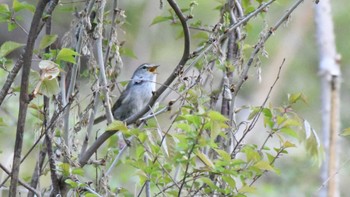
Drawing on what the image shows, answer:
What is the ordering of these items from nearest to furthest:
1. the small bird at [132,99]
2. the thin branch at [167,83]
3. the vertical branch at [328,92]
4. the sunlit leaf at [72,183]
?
the sunlit leaf at [72,183] < the thin branch at [167,83] < the vertical branch at [328,92] < the small bird at [132,99]

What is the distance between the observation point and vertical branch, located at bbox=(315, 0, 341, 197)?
2.86 m

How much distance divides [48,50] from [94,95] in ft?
0.67

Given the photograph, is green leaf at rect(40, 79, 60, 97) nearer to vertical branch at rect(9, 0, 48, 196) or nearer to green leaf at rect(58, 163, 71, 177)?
vertical branch at rect(9, 0, 48, 196)

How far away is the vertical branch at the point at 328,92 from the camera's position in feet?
9.39

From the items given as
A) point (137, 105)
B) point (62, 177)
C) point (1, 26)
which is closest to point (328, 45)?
point (137, 105)

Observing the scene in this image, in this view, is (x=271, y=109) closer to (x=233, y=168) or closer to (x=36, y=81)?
(x=233, y=168)

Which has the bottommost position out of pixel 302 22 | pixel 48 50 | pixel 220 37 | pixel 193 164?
pixel 193 164

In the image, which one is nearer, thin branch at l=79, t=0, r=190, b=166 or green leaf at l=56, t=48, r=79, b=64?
green leaf at l=56, t=48, r=79, b=64

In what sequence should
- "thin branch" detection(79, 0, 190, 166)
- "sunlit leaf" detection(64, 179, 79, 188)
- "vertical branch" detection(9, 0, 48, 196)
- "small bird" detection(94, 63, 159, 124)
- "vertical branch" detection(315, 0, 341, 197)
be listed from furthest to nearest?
"small bird" detection(94, 63, 159, 124) < "vertical branch" detection(315, 0, 341, 197) < "thin branch" detection(79, 0, 190, 166) < "sunlit leaf" detection(64, 179, 79, 188) < "vertical branch" detection(9, 0, 48, 196)

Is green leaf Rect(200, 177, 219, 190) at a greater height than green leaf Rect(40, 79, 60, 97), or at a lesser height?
lesser

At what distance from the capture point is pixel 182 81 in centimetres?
202

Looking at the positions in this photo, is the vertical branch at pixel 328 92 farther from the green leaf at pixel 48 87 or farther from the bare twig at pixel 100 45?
the green leaf at pixel 48 87

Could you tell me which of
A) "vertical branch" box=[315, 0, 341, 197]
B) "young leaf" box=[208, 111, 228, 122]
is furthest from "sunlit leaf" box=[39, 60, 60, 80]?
"vertical branch" box=[315, 0, 341, 197]

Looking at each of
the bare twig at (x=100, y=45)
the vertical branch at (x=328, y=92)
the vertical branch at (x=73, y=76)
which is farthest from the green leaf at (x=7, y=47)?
the vertical branch at (x=328, y=92)
